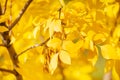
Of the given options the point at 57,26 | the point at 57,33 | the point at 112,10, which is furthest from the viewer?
the point at 112,10

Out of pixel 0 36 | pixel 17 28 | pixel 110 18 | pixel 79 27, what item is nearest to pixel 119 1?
pixel 110 18

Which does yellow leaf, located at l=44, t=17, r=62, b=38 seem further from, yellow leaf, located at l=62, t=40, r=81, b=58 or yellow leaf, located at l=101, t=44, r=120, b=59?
yellow leaf, located at l=101, t=44, r=120, b=59

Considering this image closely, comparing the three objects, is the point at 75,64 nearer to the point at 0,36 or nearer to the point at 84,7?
the point at 84,7

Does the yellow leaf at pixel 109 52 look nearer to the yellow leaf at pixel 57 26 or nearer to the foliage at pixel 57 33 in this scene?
the foliage at pixel 57 33

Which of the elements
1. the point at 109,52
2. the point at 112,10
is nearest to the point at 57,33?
the point at 109,52

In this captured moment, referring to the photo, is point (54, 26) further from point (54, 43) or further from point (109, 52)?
point (109, 52)

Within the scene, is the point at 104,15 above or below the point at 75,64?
above

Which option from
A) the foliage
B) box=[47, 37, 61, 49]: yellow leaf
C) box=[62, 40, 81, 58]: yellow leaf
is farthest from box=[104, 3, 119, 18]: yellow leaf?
box=[47, 37, 61, 49]: yellow leaf

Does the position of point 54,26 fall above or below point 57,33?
above

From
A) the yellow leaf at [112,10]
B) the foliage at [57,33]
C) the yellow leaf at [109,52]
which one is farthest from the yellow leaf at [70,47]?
the yellow leaf at [112,10]
